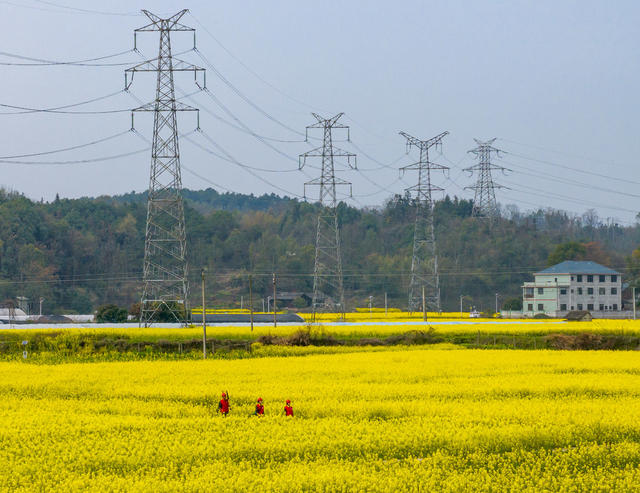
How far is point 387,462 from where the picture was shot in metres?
18.4

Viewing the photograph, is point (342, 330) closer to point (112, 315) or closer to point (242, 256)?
point (112, 315)

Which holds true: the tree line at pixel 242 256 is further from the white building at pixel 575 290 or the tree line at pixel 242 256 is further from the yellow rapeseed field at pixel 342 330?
the yellow rapeseed field at pixel 342 330

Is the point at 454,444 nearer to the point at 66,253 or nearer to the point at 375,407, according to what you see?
the point at 375,407

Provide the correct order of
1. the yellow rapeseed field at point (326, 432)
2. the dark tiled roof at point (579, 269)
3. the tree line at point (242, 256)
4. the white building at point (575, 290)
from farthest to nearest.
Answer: the tree line at point (242, 256), the dark tiled roof at point (579, 269), the white building at point (575, 290), the yellow rapeseed field at point (326, 432)

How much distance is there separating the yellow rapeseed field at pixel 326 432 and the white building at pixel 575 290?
74437 mm

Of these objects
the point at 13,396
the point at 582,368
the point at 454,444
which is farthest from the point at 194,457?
the point at 582,368

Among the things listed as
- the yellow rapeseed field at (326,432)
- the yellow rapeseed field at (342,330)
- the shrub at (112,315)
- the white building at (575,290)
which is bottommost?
the yellow rapeseed field at (326,432)

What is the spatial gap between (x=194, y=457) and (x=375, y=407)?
7.48m

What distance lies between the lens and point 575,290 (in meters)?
108

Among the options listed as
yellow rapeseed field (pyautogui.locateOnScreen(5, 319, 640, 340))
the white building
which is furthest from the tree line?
yellow rapeseed field (pyautogui.locateOnScreen(5, 319, 640, 340))

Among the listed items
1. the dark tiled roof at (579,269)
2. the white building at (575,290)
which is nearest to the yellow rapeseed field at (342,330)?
the white building at (575,290)

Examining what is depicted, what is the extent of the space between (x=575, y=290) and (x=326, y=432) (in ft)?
303

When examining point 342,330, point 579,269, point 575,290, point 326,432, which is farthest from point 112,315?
point 326,432

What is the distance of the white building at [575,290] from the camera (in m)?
108
